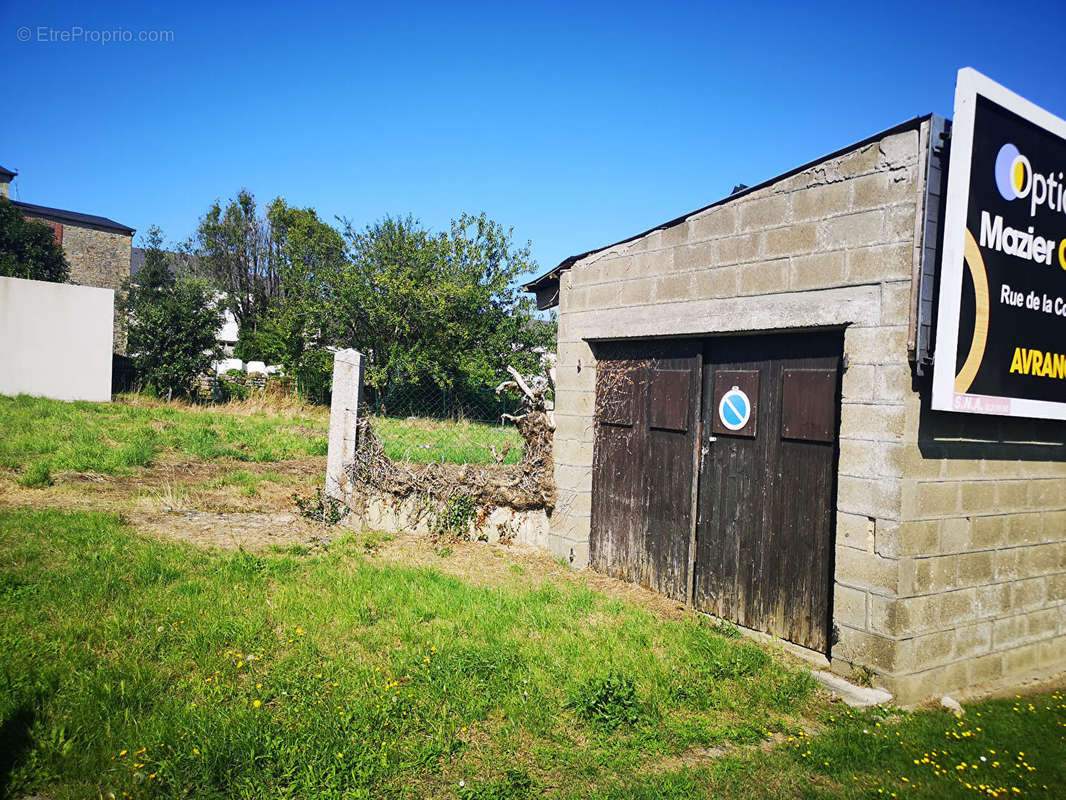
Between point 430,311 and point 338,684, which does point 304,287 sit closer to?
point 430,311

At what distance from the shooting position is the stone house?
3556cm

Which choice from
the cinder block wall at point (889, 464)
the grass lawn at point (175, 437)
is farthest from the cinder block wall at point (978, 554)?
the grass lawn at point (175, 437)

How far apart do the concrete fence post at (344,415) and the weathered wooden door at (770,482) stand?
13.7ft

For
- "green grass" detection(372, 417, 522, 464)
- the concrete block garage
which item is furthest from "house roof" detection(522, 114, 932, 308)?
"green grass" detection(372, 417, 522, 464)

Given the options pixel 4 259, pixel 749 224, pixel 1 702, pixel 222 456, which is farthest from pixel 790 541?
pixel 4 259

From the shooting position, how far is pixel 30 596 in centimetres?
500

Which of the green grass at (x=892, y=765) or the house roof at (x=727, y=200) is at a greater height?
the house roof at (x=727, y=200)

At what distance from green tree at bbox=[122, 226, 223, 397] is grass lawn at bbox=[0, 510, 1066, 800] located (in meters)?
15.4

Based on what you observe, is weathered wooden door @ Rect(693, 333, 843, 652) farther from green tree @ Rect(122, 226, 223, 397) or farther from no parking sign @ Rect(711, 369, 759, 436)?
green tree @ Rect(122, 226, 223, 397)

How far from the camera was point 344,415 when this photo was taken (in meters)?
8.07

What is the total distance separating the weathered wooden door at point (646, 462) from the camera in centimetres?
607

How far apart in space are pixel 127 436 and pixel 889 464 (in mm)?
12687

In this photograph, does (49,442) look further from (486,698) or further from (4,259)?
(4,259)

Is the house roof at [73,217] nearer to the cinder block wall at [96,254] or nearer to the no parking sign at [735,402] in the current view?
the cinder block wall at [96,254]
